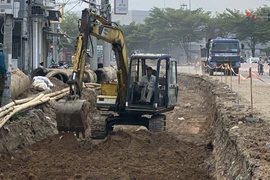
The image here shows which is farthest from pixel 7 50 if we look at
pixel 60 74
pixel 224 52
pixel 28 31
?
pixel 224 52

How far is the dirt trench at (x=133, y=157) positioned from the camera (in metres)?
9.52

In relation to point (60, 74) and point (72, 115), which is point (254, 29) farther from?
point (72, 115)

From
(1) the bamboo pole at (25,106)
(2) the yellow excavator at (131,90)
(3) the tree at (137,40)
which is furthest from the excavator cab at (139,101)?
(3) the tree at (137,40)

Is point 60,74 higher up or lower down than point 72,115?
higher up

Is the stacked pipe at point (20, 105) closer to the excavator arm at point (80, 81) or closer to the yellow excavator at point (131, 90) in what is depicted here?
the excavator arm at point (80, 81)

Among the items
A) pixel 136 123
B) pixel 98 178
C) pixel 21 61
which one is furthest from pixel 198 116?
pixel 21 61

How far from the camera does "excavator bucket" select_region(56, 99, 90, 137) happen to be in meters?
11.5

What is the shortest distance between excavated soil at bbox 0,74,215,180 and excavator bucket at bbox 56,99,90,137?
624 mm

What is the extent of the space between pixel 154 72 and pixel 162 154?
113 inches

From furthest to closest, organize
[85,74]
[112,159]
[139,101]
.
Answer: [85,74] < [139,101] < [112,159]

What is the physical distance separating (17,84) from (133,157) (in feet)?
23.7

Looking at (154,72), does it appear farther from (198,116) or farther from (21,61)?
(21,61)

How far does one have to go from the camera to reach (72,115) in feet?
37.7

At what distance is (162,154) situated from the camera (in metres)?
12.0
